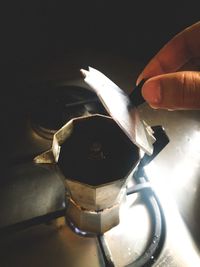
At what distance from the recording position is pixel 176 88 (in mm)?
479

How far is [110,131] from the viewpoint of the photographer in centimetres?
52

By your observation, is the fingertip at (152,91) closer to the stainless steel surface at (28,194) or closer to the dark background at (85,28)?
the stainless steel surface at (28,194)

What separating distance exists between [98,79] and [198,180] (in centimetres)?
38

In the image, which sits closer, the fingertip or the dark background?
the fingertip

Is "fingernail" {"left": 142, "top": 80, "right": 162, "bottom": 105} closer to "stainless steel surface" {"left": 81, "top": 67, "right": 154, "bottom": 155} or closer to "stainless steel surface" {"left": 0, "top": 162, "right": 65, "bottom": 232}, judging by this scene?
"stainless steel surface" {"left": 81, "top": 67, "right": 154, "bottom": 155}

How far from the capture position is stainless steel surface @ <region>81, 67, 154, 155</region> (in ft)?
1.23

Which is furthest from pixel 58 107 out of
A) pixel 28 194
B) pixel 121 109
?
pixel 121 109

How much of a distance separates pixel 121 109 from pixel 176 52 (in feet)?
1.15

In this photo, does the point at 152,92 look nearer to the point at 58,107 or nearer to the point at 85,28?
the point at 58,107

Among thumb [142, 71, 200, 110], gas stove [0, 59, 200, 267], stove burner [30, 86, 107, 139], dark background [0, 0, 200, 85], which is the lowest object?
gas stove [0, 59, 200, 267]

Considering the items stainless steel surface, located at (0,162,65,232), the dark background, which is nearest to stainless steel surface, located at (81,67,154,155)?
stainless steel surface, located at (0,162,65,232)

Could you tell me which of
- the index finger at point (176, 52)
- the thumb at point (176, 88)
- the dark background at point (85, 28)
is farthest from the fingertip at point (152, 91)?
the dark background at point (85, 28)

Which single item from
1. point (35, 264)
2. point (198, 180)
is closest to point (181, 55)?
point (198, 180)

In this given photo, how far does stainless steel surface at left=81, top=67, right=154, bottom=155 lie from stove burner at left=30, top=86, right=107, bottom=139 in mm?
283
